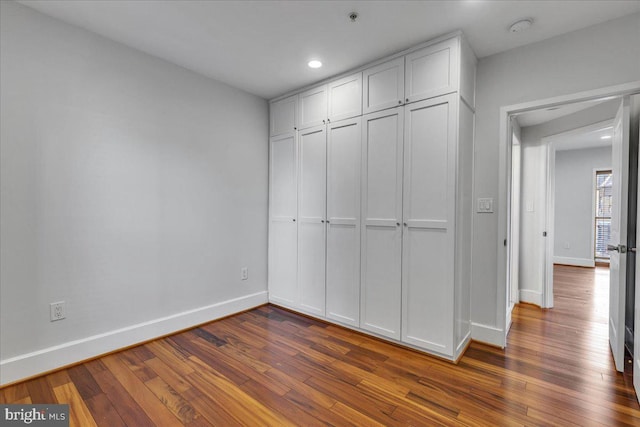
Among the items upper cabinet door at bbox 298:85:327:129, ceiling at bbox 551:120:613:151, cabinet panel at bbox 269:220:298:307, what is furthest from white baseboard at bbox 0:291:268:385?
ceiling at bbox 551:120:613:151

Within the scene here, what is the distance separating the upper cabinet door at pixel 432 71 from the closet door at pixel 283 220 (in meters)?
1.41

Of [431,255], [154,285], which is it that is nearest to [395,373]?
[431,255]

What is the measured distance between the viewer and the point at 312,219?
3174 millimetres

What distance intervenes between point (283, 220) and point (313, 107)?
1.30 meters

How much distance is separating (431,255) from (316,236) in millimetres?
1213

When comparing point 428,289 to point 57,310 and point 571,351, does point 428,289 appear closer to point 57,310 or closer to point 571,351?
point 571,351

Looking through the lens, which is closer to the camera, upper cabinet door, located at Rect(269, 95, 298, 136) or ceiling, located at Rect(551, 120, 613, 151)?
upper cabinet door, located at Rect(269, 95, 298, 136)

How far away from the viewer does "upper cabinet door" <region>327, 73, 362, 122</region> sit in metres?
2.80

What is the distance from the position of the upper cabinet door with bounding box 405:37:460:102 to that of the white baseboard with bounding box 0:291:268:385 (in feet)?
9.02

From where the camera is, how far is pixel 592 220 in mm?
6215

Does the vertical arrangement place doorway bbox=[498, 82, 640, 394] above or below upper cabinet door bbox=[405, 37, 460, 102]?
below

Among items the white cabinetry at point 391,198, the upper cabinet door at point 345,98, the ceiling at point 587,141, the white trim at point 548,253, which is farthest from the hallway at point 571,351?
the ceiling at point 587,141

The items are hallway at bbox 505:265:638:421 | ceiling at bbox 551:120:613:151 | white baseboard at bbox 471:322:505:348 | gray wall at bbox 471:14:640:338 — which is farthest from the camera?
ceiling at bbox 551:120:613:151

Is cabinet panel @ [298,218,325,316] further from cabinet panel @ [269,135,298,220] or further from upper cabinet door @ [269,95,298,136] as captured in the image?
upper cabinet door @ [269,95,298,136]
